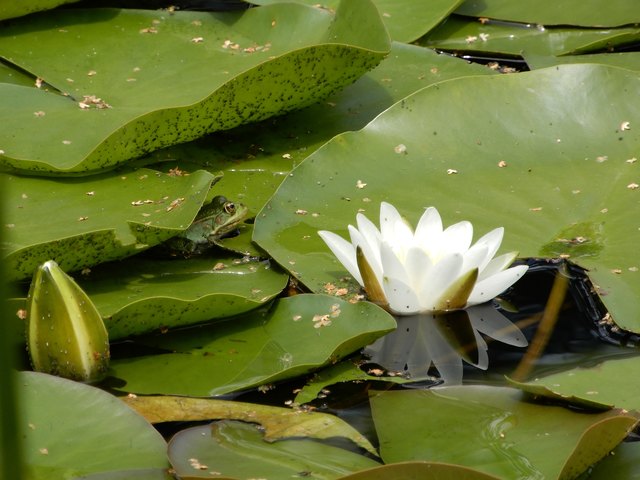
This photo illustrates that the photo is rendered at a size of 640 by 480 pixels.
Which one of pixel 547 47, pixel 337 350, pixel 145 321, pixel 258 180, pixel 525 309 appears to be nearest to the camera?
pixel 337 350

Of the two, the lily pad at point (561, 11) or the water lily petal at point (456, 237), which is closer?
the water lily petal at point (456, 237)

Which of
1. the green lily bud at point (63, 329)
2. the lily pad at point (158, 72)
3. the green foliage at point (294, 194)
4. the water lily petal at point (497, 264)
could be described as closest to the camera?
the green foliage at point (294, 194)

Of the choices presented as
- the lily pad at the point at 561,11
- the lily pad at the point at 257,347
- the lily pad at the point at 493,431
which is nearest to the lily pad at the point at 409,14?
the lily pad at the point at 561,11

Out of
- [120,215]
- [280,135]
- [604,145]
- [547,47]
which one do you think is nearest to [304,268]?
[120,215]

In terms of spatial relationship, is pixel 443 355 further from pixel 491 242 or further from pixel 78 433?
pixel 78 433

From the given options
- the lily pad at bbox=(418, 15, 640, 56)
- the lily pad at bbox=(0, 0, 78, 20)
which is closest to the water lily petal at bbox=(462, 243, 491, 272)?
the lily pad at bbox=(418, 15, 640, 56)

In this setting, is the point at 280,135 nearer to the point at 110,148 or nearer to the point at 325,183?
the point at 325,183

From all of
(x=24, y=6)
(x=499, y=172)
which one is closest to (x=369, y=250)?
(x=499, y=172)

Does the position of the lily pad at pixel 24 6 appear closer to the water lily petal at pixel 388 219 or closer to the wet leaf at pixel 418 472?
the water lily petal at pixel 388 219
